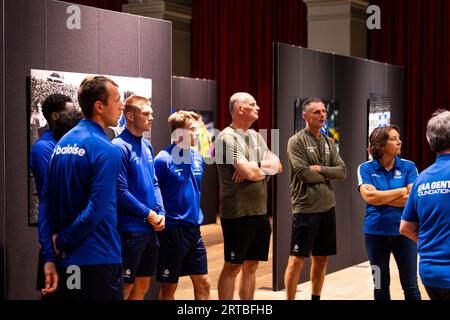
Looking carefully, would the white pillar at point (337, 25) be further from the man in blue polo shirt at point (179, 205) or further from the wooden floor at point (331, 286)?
the man in blue polo shirt at point (179, 205)

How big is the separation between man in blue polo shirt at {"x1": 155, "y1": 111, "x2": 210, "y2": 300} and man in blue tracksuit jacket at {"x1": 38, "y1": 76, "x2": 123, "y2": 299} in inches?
61.1

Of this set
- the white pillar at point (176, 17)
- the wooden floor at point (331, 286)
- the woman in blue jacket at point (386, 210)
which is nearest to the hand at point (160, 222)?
the woman in blue jacket at point (386, 210)

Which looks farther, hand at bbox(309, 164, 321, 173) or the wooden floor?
the wooden floor

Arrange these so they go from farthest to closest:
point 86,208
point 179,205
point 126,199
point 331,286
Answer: point 331,286 → point 179,205 → point 126,199 → point 86,208

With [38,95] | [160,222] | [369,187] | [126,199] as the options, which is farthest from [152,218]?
[369,187]

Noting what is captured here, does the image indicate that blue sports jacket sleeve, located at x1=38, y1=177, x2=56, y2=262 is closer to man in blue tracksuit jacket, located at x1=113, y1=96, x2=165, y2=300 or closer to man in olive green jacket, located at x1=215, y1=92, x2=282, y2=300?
man in blue tracksuit jacket, located at x1=113, y1=96, x2=165, y2=300

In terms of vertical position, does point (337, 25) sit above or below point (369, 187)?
above

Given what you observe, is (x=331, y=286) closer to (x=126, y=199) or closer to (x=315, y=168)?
(x=315, y=168)

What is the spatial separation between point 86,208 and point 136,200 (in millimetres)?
1106

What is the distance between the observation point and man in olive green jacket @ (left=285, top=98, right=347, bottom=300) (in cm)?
584

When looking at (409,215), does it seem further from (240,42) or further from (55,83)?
(240,42)

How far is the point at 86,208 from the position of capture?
3.30 metres

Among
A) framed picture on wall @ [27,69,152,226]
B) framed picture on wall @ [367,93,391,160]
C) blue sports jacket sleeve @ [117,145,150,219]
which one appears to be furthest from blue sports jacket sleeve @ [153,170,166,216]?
framed picture on wall @ [367,93,391,160]
